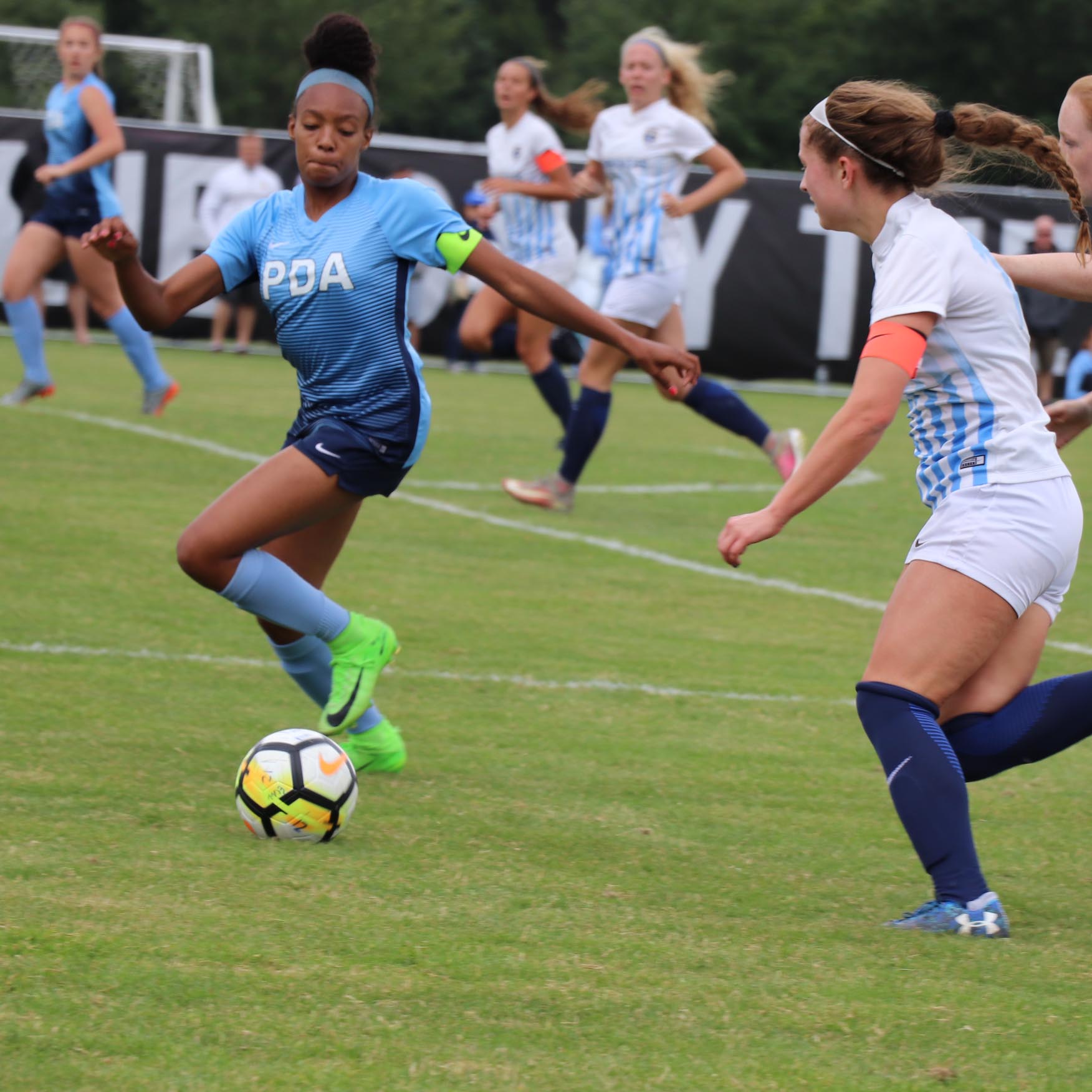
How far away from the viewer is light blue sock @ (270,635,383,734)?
4.79 metres

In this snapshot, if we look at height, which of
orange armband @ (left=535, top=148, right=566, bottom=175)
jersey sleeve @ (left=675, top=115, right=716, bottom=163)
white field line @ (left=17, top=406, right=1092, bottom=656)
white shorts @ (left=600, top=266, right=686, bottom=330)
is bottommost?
white field line @ (left=17, top=406, right=1092, bottom=656)

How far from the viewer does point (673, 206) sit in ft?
31.1

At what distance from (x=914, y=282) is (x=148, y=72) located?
25.6m

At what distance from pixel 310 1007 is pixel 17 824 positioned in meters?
1.30

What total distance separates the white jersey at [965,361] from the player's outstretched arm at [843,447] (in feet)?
0.42

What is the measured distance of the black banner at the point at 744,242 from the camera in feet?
61.8

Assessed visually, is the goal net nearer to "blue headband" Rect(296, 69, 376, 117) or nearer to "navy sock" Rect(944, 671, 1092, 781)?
"blue headband" Rect(296, 69, 376, 117)

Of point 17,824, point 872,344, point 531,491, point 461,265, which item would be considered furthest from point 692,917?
point 531,491

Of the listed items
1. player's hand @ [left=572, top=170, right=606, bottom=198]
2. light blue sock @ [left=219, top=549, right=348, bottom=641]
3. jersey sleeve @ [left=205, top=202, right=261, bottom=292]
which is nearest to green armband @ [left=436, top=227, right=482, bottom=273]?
jersey sleeve @ [left=205, top=202, right=261, bottom=292]

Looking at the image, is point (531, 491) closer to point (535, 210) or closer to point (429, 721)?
point (535, 210)

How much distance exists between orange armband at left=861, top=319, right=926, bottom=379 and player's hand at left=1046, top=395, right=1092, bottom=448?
0.79 m

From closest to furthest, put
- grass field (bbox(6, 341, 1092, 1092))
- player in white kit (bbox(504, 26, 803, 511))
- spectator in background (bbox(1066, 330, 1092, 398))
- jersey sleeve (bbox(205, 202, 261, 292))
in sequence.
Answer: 1. grass field (bbox(6, 341, 1092, 1092))
2. jersey sleeve (bbox(205, 202, 261, 292))
3. player in white kit (bbox(504, 26, 803, 511))
4. spectator in background (bbox(1066, 330, 1092, 398))

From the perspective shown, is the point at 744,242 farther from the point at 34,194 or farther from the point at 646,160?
the point at 646,160

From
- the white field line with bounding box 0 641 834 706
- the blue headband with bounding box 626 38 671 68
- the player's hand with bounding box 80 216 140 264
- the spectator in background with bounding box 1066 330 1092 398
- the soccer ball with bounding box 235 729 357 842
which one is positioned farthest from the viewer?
the spectator in background with bounding box 1066 330 1092 398
